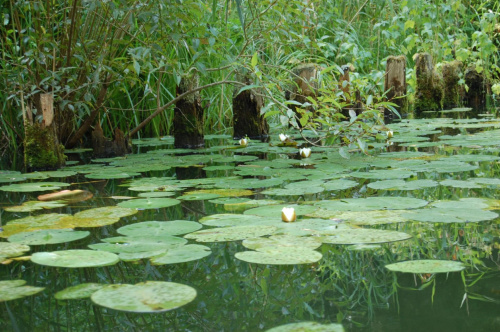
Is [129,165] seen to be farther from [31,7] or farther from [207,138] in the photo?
[207,138]

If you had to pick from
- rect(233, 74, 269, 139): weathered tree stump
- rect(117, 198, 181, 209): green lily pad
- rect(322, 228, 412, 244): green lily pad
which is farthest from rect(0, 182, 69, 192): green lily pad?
rect(233, 74, 269, 139): weathered tree stump

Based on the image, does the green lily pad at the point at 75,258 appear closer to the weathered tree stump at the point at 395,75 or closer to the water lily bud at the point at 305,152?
the water lily bud at the point at 305,152

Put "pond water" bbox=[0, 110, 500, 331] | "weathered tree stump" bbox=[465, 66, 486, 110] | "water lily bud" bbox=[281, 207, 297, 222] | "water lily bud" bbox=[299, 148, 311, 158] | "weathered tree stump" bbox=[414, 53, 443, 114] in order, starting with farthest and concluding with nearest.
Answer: "weathered tree stump" bbox=[465, 66, 486, 110]
"weathered tree stump" bbox=[414, 53, 443, 114]
"water lily bud" bbox=[299, 148, 311, 158]
"water lily bud" bbox=[281, 207, 297, 222]
"pond water" bbox=[0, 110, 500, 331]

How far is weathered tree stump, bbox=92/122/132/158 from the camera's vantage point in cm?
374

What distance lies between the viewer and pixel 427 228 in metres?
1.66

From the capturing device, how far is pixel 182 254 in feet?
4.70

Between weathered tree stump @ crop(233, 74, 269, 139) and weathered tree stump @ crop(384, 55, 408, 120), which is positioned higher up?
weathered tree stump @ crop(384, 55, 408, 120)

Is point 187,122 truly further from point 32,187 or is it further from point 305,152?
point 32,187

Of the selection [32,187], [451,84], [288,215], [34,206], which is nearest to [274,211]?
[288,215]

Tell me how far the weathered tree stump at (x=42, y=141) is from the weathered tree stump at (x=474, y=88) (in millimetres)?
5726

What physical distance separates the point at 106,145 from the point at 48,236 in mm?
2146

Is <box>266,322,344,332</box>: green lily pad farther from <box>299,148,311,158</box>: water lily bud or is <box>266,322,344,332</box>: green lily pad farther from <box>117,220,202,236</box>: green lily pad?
<box>299,148,311,158</box>: water lily bud

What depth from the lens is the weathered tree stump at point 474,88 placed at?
294 inches

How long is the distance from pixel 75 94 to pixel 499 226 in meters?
2.76
